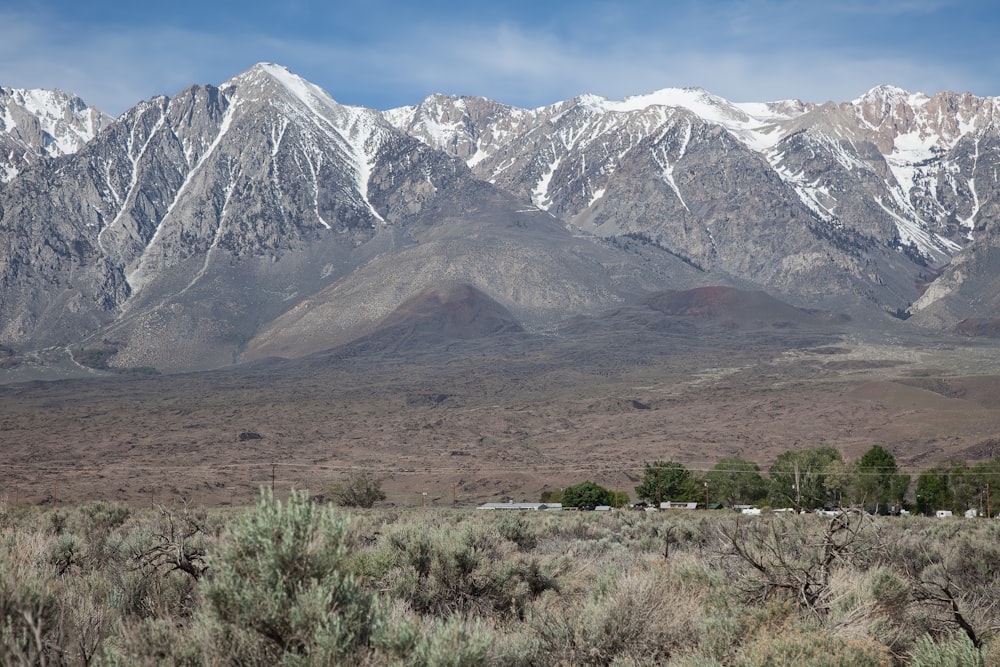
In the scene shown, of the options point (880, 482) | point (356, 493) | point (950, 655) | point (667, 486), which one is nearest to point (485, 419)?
point (667, 486)

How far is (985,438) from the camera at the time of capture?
341 ft

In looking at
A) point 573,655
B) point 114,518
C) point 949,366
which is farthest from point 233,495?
point 949,366

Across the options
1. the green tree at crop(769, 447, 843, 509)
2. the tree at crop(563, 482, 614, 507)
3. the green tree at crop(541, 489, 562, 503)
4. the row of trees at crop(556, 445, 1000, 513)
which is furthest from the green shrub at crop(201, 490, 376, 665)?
the green tree at crop(541, 489, 562, 503)

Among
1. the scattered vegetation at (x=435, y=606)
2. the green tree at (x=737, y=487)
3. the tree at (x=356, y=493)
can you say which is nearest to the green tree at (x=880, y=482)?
the green tree at (x=737, y=487)

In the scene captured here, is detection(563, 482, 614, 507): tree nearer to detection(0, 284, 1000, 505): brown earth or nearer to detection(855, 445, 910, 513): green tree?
detection(0, 284, 1000, 505): brown earth

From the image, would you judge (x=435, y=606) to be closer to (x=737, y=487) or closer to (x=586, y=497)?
(x=586, y=497)

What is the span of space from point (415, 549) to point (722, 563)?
4.95 m

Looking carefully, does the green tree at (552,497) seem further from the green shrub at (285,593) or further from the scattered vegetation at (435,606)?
the green shrub at (285,593)

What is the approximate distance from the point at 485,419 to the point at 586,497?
66420 millimetres

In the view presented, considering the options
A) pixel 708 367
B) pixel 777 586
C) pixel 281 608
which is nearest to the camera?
pixel 281 608

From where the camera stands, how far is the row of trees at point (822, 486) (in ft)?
203

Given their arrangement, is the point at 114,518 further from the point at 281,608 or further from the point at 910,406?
the point at 910,406

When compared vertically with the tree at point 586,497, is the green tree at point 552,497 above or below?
below

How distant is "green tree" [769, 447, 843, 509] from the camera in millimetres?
60812
